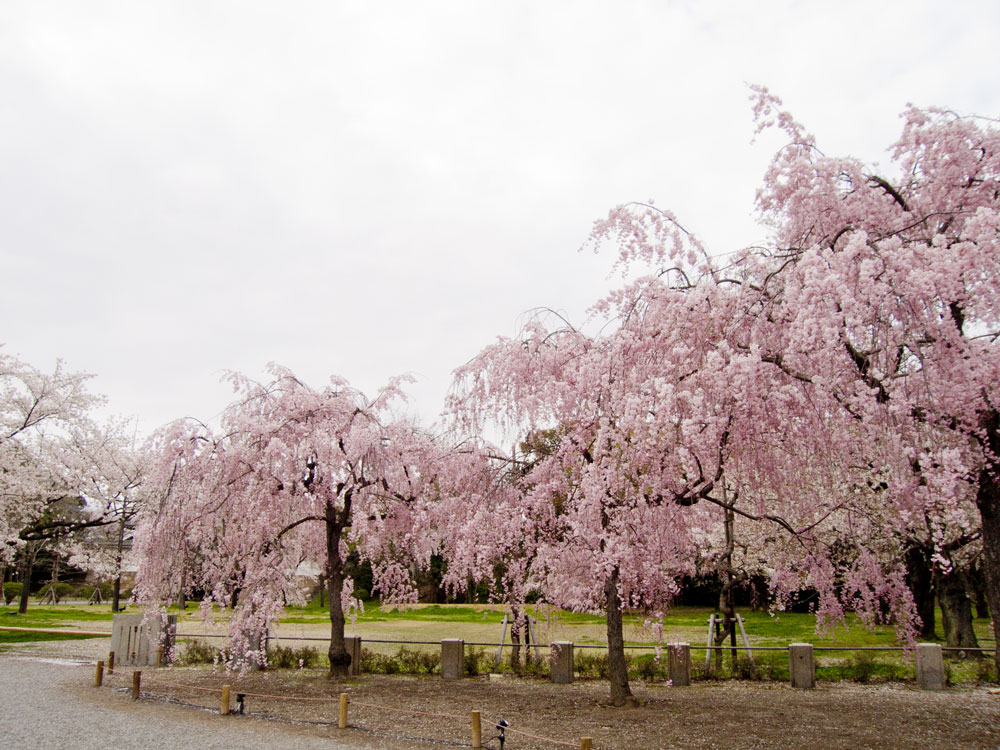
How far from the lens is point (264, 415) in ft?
44.0

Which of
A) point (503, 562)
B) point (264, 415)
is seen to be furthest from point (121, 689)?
point (503, 562)

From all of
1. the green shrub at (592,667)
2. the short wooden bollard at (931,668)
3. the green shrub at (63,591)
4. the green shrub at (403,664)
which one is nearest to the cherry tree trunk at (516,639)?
the green shrub at (592,667)

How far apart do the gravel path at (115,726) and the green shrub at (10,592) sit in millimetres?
40278

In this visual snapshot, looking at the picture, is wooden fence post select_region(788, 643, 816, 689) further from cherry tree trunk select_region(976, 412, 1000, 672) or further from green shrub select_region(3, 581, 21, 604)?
green shrub select_region(3, 581, 21, 604)

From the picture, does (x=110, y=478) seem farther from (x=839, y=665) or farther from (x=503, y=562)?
(x=839, y=665)

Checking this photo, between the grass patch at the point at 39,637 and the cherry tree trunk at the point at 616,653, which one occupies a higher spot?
the cherry tree trunk at the point at 616,653

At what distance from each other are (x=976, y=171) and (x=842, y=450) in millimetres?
3597

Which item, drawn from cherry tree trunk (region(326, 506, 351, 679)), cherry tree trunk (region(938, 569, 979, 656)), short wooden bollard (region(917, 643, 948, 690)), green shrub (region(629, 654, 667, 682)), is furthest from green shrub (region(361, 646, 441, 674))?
cherry tree trunk (region(938, 569, 979, 656))

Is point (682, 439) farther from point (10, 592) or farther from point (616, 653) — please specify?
point (10, 592)

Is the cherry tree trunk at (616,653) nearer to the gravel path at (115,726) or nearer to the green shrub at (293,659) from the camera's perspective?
the gravel path at (115,726)

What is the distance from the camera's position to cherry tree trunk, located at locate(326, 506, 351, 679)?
538 inches

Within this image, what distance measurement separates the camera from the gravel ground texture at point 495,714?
29.1ft

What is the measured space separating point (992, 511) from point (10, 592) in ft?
187

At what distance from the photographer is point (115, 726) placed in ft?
32.2
